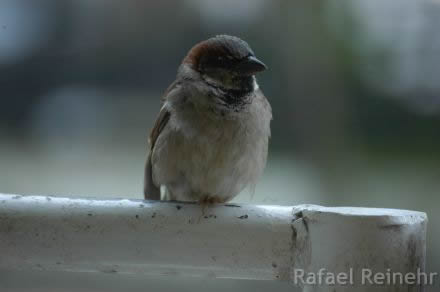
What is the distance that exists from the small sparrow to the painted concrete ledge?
238mm

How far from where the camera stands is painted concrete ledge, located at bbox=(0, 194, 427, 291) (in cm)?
88

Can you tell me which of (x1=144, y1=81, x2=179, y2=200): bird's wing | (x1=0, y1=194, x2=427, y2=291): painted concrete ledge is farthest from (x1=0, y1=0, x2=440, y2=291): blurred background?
(x1=0, y1=194, x2=427, y2=291): painted concrete ledge

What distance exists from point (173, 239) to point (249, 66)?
410mm

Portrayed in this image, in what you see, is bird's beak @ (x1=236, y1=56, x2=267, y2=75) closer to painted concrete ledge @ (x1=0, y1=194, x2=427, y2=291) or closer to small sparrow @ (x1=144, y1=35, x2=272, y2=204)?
small sparrow @ (x1=144, y1=35, x2=272, y2=204)

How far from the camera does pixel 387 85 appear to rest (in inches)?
72.9

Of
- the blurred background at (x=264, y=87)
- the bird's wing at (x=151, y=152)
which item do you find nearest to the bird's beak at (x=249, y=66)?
the bird's wing at (x=151, y=152)

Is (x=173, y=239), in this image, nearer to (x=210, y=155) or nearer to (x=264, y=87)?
(x=210, y=155)

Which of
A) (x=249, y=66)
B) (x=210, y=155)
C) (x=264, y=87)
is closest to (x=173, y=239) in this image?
(x=210, y=155)

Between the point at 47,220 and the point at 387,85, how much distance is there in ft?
4.03

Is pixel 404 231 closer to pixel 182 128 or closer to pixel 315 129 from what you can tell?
pixel 182 128

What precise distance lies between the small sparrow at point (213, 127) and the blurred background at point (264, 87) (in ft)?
1.37

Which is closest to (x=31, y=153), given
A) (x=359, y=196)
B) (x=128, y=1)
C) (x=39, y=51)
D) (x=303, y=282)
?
(x=39, y=51)

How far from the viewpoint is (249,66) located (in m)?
1.19

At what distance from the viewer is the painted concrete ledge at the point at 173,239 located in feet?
2.90
